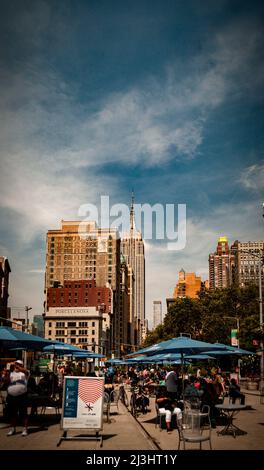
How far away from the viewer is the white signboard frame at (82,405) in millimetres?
11344

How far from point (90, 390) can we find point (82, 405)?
0.41 metres

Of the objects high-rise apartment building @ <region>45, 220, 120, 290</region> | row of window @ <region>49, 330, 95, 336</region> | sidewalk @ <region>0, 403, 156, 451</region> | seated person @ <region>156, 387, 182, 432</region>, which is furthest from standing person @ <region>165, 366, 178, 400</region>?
high-rise apartment building @ <region>45, 220, 120, 290</region>

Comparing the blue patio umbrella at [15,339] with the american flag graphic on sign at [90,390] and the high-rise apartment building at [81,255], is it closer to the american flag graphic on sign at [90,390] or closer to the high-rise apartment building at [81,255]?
the american flag graphic on sign at [90,390]

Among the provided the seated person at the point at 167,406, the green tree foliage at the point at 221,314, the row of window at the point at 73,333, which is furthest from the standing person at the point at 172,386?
the row of window at the point at 73,333

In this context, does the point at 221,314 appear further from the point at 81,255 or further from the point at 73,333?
the point at 81,255

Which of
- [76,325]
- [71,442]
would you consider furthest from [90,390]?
[76,325]

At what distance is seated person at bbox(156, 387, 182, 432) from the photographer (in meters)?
14.0

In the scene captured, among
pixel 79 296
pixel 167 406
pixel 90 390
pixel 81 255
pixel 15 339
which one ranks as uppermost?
pixel 81 255

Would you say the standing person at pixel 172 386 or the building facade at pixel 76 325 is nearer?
the standing person at pixel 172 386

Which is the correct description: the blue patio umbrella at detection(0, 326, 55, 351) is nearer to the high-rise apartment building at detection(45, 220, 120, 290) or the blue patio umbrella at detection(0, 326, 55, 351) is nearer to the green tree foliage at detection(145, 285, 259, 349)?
the green tree foliage at detection(145, 285, 259, 349)

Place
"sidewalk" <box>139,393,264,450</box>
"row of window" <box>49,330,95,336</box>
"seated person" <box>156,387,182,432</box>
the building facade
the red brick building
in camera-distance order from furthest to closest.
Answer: the red brick building < "row of window" <box>49,330,95,336</box> < the building facade < "seated person" <box>156,387,182,432</box> < "sidewalk" <box>139,393,264,450</box>

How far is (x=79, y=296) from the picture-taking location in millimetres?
147125
